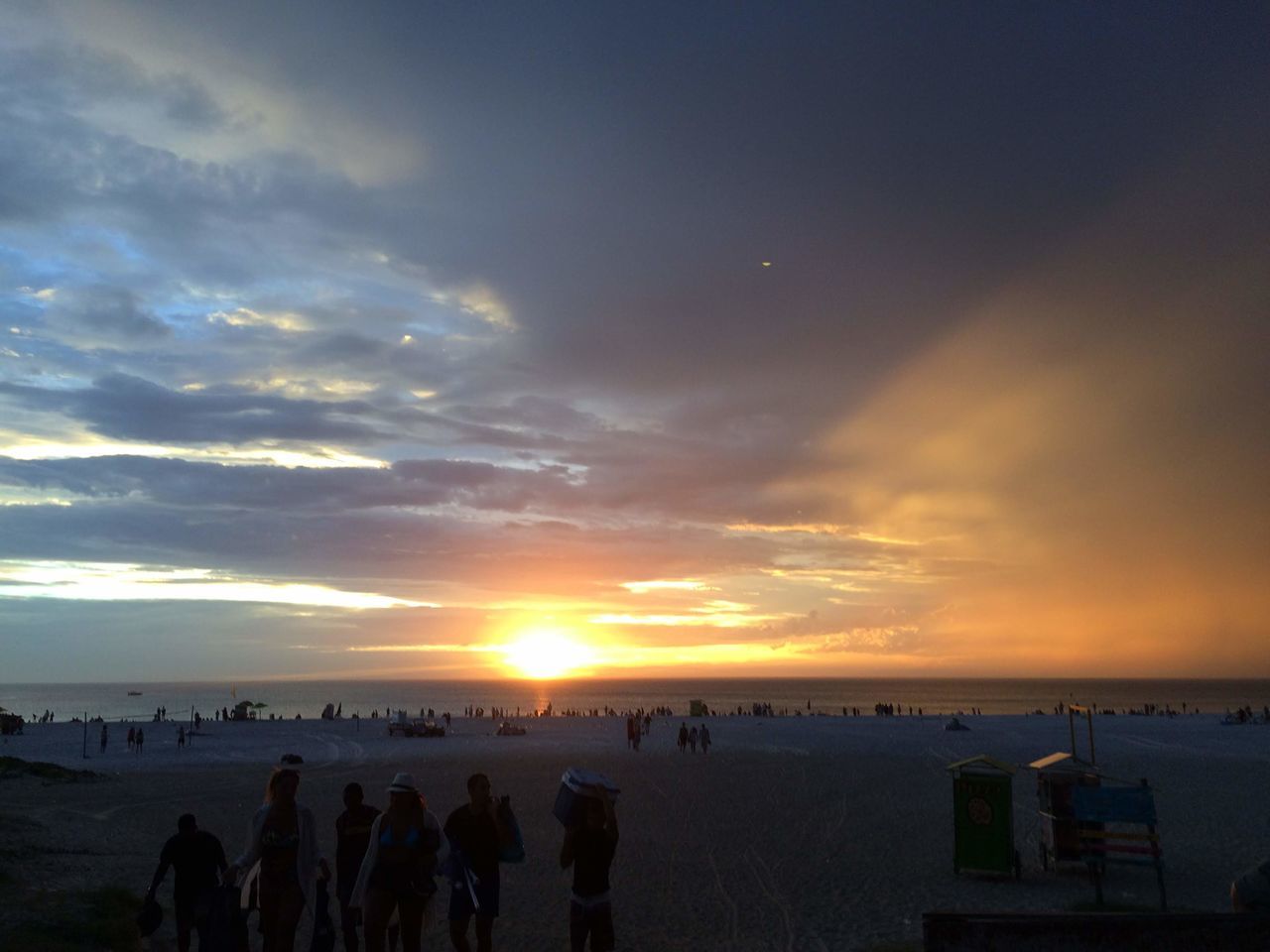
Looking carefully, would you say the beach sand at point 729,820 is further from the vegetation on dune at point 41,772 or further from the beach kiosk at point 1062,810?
the vegetation on dune at point 41,772

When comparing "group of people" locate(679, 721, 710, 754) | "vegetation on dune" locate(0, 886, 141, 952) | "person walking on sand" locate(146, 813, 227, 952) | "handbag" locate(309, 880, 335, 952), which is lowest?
"group of people" locate(679, 721, 710, 754)

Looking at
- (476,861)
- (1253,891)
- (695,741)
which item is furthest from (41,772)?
(1253,891)

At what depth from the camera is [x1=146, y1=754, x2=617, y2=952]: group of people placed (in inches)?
279

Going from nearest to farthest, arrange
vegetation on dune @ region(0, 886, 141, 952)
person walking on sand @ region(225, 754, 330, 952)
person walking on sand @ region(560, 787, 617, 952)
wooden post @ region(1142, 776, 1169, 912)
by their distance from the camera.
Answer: person walking on sand @ region(225, 754, 330, 952), person walking on sand @ region(560, 787, 617, 952), vegetation on dune @ region(0, 886, 141, 952), wooden post @ region(1142, 776, 1169, 912)

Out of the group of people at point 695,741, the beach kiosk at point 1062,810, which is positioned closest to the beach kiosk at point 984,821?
the beach kiosk at point 1062,810

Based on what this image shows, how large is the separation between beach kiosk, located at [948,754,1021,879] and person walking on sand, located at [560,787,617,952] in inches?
313

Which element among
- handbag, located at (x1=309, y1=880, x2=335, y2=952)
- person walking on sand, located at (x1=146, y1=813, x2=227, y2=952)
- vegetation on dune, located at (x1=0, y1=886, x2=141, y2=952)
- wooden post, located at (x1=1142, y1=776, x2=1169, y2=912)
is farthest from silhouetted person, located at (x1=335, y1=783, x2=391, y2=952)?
wooden post, located at (x1=1142, y1=776, x2=1169, y2=912)

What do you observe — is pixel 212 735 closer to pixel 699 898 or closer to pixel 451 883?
pixel 699 898

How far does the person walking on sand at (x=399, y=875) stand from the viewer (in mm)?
7105

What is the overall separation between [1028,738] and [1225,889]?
34.3 metres

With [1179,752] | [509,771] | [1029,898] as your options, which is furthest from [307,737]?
[1029,898]

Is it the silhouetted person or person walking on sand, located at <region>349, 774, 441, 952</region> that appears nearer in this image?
person walking on sand, located at <region>349, 774, 441, 952</region>

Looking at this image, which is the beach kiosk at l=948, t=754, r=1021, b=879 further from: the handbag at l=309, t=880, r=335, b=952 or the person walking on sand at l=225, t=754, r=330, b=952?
the person walking on sand at l=225, t=754, r=330, b=952

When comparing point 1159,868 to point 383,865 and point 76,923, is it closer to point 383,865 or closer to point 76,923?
point 383,865
